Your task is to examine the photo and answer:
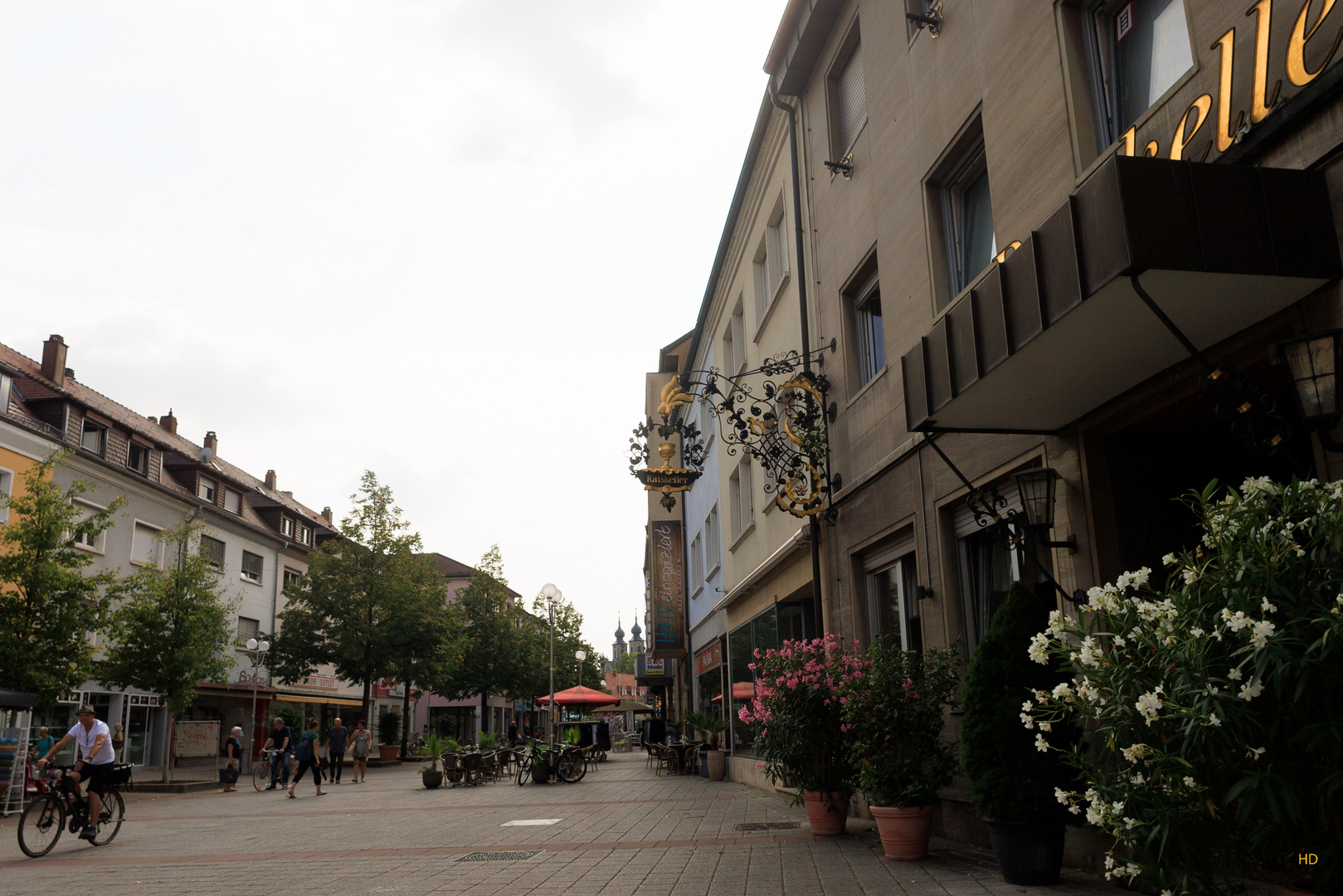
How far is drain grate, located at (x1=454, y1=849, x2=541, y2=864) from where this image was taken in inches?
366

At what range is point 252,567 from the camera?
44.2 m

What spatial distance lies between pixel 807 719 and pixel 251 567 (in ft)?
131

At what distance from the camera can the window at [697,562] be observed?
29.0 metres

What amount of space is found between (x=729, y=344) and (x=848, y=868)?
16202 mm

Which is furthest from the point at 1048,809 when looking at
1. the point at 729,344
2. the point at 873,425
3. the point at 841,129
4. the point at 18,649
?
the point at 18,649

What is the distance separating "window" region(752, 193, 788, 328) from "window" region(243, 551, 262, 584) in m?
32.5

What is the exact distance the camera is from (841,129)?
13.7 meters

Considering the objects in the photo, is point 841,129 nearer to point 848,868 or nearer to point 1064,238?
point 1064,238

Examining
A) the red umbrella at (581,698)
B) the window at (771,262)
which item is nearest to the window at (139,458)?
the red umbrella at (581,698)

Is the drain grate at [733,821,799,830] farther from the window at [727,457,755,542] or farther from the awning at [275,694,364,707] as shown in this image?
the awning at [275,694,364,707]

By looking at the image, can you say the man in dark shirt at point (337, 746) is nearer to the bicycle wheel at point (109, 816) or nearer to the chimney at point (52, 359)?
the bicycle wheel at point (109, 816)

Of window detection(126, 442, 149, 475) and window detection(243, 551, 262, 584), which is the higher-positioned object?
window detection(126, 442, 149, 475)

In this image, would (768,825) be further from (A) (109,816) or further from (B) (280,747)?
(B) (280,747)

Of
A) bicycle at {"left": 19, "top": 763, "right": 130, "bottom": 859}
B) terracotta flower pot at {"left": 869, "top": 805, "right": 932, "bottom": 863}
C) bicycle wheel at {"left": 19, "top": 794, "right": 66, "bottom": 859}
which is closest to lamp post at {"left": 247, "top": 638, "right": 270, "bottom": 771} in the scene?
bicycle at {"left": 19, "top": 763, "right": 130, "bottom": 859}
